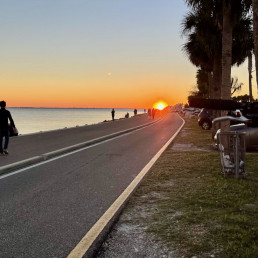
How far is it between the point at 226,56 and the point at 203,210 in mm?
9116

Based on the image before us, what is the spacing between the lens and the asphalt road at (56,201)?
433 cm

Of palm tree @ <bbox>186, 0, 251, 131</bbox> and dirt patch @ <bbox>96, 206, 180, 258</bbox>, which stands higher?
palm tree @ <bbox>186, 0, 251, 131</bbox>

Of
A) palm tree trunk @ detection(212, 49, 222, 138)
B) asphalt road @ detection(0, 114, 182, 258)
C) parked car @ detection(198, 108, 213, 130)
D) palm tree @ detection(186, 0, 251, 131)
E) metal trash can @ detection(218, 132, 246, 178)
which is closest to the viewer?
asphalt road @ detection(0, 114, 182, 258)

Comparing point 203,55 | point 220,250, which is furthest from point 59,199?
point 203,55

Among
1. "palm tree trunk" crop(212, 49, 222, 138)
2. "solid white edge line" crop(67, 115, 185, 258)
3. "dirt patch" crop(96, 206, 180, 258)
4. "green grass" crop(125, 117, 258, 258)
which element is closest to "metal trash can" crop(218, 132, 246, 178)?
"green grass" crop(125, 117, 258, 258)

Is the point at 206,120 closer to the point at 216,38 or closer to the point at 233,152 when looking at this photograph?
the point at 216,38

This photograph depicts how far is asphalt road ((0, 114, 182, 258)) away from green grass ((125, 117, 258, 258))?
31.2 inches

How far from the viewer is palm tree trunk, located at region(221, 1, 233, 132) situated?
1271 centimetres

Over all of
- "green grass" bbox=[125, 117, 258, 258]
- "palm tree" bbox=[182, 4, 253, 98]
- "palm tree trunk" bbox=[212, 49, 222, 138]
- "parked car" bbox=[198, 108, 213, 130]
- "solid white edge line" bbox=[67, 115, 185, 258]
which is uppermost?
"palm tree" bbox=[182, 4, 253, 98]

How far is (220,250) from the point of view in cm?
397

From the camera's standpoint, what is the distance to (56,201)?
6273mm

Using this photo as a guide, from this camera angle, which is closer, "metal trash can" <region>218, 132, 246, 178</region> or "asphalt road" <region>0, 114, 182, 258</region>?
"asphalt road" <region>0, 114, 182, 258</region>

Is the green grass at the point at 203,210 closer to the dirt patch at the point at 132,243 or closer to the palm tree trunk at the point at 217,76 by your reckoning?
the dirt patch at the point at 132,243

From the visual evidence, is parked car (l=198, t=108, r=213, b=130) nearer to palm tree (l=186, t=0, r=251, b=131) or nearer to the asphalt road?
palm tree (l=186, t=0, r=251, b=131)
